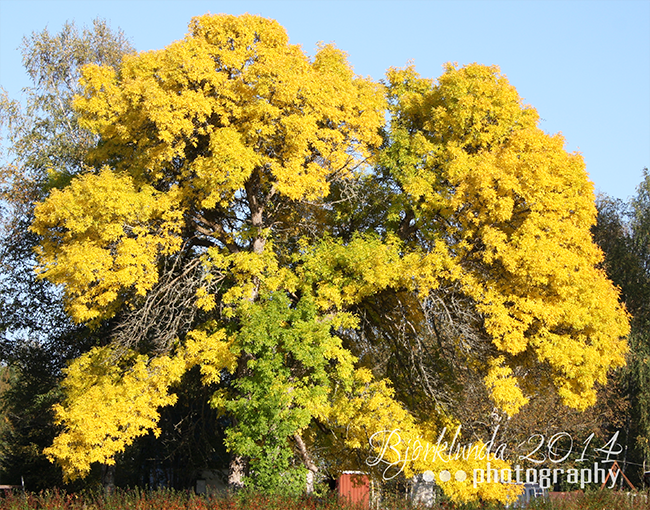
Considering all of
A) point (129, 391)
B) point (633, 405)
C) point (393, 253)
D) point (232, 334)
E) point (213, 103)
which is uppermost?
point (213, 103)

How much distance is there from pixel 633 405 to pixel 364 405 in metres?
18.1

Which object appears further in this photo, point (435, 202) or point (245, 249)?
point (245, 249)

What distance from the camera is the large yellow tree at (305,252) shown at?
16.4 metres

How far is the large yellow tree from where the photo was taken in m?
16.4

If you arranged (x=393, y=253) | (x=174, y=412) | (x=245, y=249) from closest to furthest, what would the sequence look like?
(x=393, y=253), (x=245, y=249), (x=174, y=412)

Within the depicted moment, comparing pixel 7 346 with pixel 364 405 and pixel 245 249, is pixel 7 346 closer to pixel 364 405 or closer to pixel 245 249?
pixel 245 249

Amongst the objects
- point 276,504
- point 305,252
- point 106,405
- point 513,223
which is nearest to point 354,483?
point 305,252

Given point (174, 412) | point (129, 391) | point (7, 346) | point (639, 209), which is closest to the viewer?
point (129, 391)

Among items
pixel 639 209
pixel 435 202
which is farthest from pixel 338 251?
pixel 639 209

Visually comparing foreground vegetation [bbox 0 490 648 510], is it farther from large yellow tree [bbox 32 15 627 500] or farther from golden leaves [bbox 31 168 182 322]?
golden leaves [bbox 31 168 182 322]

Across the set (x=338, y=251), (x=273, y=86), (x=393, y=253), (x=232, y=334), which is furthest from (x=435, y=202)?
(x=232, y=334)

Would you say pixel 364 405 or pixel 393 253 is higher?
pixel 393 253

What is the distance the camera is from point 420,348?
61.9 feet

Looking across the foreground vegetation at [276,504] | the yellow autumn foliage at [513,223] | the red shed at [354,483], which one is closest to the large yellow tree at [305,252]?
the yellow autumn foliage at [513,223]
